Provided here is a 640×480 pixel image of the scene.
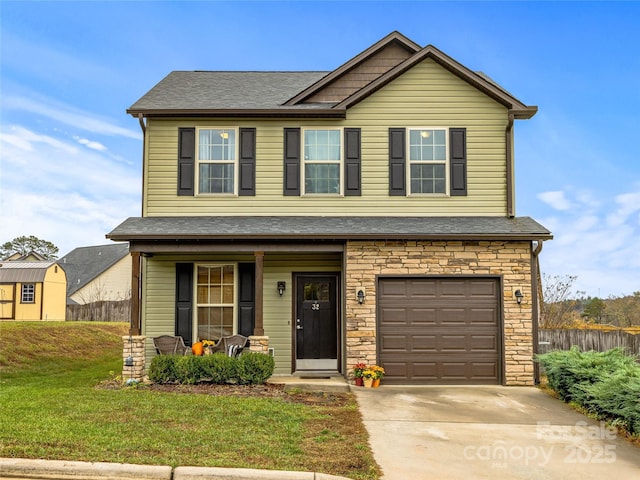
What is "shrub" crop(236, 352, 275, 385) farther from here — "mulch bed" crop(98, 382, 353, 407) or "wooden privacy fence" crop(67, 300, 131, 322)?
"wooden privacy fence" crop(67, 300, 131, 322)

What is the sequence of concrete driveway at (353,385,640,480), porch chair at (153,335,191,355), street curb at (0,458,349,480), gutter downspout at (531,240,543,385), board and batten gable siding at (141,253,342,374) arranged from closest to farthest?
street curb at (0,458,349,480) → concrete driveway at (353,385,640,480) → gutter downspout at (531,240,543,385) → porch chair at (153,335,191,355) → board and batten gable siding at (141,253,342,374)

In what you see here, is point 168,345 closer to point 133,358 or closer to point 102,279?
point 133,358

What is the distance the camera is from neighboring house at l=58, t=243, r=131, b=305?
3503 cm

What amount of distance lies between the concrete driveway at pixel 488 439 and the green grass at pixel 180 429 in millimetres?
392

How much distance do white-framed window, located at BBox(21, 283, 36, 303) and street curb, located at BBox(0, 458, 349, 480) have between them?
79.9 feet

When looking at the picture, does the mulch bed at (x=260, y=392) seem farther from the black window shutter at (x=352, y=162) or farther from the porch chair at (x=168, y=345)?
the black window shutter at (x=352, y=162)

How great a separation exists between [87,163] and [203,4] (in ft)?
26.4

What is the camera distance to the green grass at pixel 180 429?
534cm

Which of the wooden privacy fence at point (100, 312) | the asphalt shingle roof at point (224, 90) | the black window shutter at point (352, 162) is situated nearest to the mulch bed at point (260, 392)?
the black window shutter at point (352, 162)

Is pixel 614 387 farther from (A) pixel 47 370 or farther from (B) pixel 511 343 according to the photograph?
(A) pixel 47 370

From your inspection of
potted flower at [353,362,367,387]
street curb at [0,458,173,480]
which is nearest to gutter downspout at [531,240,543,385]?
potted flower at [353,362,367,387]

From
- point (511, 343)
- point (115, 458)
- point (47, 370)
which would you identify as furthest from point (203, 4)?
point (115, 458)

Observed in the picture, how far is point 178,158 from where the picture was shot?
464 inches

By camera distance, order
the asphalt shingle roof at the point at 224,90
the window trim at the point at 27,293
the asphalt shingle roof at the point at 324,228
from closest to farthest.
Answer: the asphalt shingle roof at the point at 324,228, the asphalt shingle roof at the point at 224,90, the window trim at the point at 27,293
